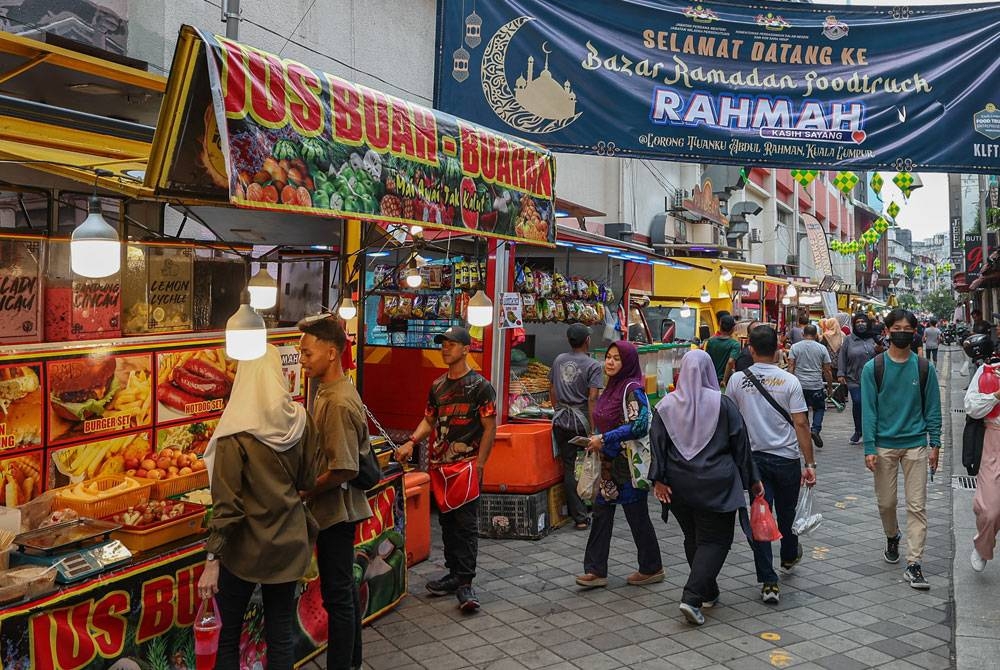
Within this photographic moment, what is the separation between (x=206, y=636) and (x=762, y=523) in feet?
11.9

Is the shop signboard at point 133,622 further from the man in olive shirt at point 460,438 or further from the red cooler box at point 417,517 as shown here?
the red cooler box at point 417,517

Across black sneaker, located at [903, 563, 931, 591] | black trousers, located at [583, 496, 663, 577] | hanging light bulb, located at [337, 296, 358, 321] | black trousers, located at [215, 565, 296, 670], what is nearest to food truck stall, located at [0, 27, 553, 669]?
hanging light bulb, located at [337, 296, 358, 321]

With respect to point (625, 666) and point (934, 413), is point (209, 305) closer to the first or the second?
point (625, 666)

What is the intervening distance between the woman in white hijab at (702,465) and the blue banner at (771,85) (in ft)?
6.62

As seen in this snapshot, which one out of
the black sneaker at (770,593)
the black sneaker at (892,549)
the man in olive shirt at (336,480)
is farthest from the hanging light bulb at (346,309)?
the black sneaker at (892,549)

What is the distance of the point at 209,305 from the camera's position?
5938 millimetres

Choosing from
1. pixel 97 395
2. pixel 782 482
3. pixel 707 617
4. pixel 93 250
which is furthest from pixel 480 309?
pixel 93 250

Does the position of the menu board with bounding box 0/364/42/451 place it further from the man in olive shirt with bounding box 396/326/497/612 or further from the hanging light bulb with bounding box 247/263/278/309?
the man in olive shirt with bounding box 396/326/497/612

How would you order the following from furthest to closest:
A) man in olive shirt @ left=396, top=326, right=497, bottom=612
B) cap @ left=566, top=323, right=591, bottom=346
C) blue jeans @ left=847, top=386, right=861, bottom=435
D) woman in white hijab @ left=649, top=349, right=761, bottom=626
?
blue jeans @ left=847, top=386, right=861, bottom=435
cap @ left=566, top=323, right=591, bottom=346
man in olive shirt @ left=396, top=326, right=497, bottom=612
woman in white hijab @ left=649, top=349, right=761, bottom=626

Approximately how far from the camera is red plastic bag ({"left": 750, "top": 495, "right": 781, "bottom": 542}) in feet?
17.9

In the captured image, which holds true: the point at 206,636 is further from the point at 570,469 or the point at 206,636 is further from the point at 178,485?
the point at 570,469

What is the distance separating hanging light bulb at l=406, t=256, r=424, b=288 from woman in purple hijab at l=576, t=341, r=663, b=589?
3357 millimetres

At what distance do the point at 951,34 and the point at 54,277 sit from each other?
6810 millimetres

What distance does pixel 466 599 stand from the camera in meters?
5.48
